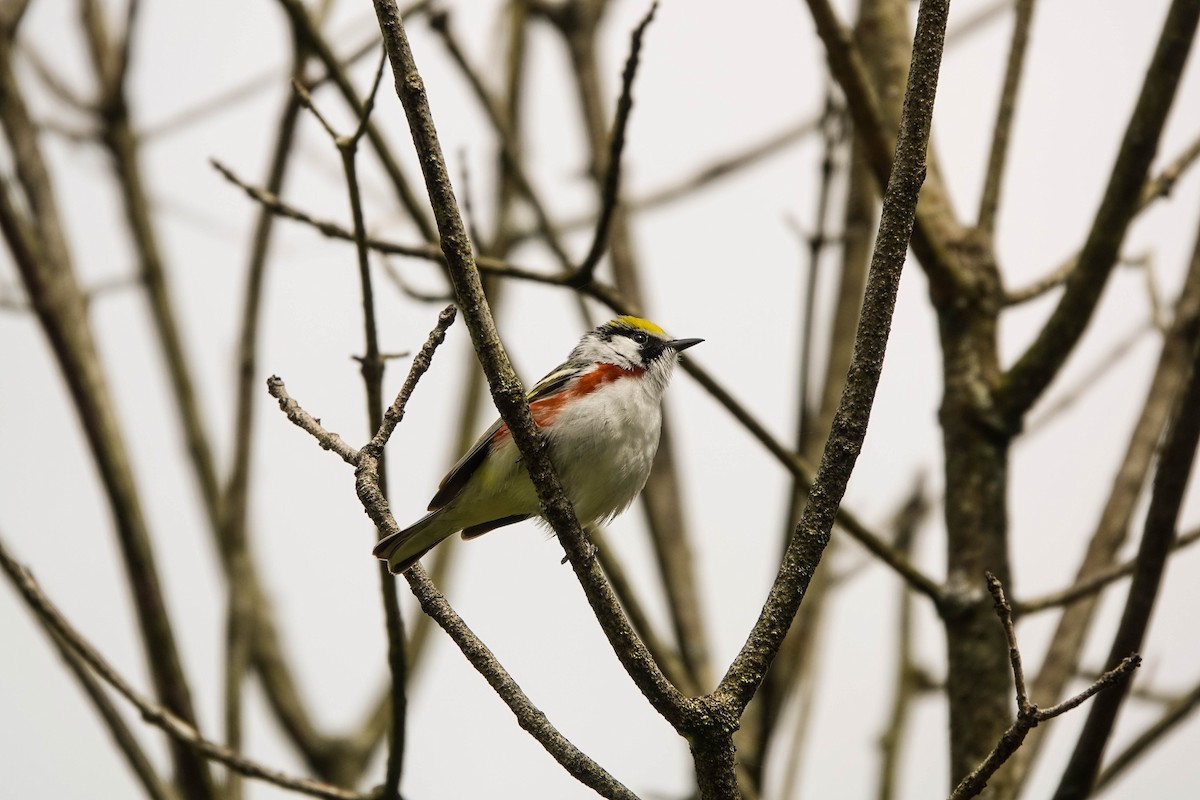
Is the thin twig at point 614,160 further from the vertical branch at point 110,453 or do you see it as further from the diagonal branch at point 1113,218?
the vertical branch at point 110,453

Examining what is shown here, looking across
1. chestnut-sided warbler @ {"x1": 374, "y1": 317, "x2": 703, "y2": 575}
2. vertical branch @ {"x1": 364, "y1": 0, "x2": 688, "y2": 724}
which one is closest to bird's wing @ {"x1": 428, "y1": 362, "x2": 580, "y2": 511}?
chestnut-sided warbler @ {"x1": 374, "y1": 317, "x2": 703, "y2": 575}

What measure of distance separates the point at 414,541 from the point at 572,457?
2.16 ft

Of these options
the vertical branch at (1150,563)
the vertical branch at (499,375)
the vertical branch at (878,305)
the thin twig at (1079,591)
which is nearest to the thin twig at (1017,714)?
the vertical branch at (878,305)

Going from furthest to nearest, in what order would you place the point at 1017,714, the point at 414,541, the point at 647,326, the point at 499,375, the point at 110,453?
the point at 647,326 < the point at 110,453 < the point at 414,541 < the point at 499,375 < the point at 1017,714

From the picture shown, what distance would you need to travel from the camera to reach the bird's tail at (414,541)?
12.6ft

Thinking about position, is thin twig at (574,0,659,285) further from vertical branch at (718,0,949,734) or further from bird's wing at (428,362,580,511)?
vertical branch at (718,0,949,734)

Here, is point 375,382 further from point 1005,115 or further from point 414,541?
point 1005,115

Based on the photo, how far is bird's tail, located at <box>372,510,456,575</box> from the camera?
3.85m

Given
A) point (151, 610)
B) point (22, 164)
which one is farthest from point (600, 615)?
point (22, 164)

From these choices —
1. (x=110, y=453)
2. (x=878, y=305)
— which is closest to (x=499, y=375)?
(x=878, y=305)

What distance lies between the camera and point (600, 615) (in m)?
2.84

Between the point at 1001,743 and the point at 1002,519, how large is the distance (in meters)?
1.82

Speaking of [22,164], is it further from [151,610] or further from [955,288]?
[955,288]

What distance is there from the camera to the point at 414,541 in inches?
179
